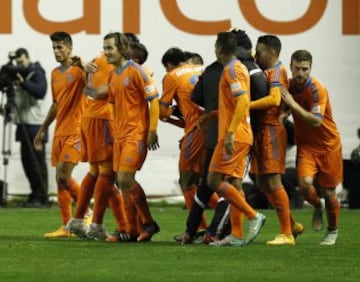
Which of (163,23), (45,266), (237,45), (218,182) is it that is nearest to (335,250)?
(218,182)

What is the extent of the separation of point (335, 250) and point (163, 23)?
9.19m

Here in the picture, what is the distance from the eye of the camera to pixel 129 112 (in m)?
14.3

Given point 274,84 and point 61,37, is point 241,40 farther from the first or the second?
point 61,37

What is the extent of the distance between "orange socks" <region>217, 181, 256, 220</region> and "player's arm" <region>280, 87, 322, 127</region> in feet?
2.86

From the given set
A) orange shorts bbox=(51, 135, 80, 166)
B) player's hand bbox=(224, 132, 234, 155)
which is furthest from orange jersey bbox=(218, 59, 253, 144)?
orange shorts bbox=(51, 135, 80, 166)

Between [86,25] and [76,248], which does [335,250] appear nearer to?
[76,248]

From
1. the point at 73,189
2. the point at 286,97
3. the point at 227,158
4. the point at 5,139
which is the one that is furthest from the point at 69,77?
the point at 5,139

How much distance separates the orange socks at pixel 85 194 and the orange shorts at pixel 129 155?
0.89 meters

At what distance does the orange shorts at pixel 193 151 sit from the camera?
14969 millimetres

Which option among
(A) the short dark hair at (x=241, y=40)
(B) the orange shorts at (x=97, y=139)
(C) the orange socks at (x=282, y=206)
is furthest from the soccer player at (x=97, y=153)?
(C) the orange socks at (x=282, y=206)

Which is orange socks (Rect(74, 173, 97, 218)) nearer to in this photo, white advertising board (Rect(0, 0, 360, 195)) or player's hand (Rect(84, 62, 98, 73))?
player's hand (Rect(84, 62, 98, 73))

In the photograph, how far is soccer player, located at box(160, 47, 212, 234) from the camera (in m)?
15.0

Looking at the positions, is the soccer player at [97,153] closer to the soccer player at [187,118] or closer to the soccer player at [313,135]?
the soccer player at [187,118]

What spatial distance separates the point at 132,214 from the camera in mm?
14586
